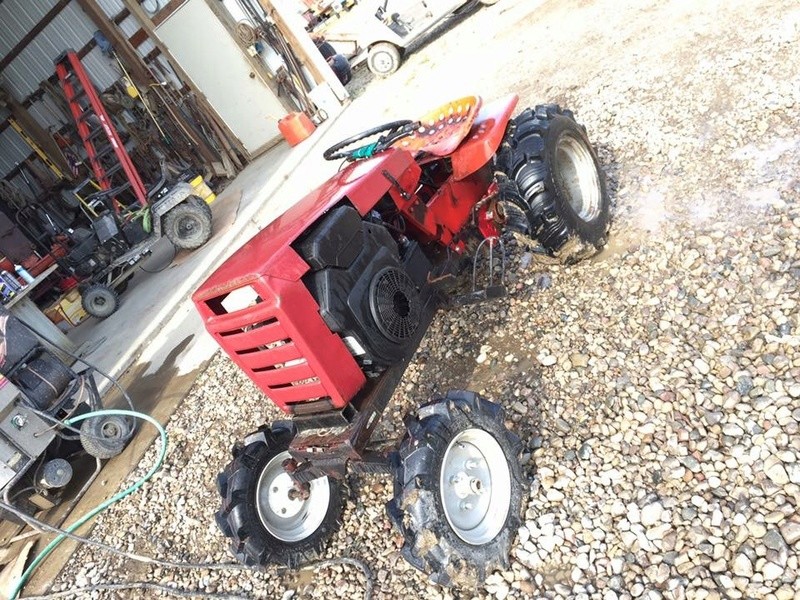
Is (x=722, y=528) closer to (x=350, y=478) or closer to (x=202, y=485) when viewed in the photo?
(x=350, y=478)

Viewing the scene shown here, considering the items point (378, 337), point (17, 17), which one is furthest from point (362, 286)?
point (17, 17)

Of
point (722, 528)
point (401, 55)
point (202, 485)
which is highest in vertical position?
point (401, 55)

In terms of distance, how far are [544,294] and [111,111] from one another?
983cm

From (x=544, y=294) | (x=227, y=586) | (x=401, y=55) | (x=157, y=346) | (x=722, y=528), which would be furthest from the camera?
(x=401, y=55)

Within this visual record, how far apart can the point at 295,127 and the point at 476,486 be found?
28.8 ft

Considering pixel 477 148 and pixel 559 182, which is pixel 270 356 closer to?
pixel 477 148

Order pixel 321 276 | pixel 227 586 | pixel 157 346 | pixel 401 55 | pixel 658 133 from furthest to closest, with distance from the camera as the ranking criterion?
pixel 401 55 < pixel 157 346 < pixel 658 133 < pixel 227 586 < pixel 321 276

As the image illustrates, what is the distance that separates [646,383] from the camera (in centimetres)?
276

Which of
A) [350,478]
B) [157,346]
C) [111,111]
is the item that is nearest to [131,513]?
[350,478]

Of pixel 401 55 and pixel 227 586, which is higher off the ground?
pixel 401 55

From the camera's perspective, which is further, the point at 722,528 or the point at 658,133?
the point at 658,133

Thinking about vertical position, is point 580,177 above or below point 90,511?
above

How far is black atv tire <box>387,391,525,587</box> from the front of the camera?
7.05ft

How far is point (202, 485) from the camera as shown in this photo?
4.03m
